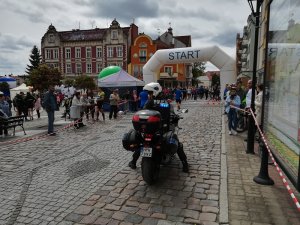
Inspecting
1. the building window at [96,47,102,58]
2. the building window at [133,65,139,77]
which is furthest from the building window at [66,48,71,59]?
the building window at [133,65,139,77]

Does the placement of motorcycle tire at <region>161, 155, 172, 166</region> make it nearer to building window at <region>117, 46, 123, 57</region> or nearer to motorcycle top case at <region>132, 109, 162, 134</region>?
motorcycle top case at <region>132, 109, 162, 134</region>

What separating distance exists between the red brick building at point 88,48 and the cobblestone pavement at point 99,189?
49171 mm

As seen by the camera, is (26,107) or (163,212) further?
(26,107)

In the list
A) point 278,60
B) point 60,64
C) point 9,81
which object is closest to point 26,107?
point 278,60

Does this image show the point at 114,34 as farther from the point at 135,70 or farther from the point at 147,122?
the point at 147,122

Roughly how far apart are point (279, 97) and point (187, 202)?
2071mm

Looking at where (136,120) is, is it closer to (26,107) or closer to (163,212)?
(163,212)

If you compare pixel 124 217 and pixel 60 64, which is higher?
pixel 60 64

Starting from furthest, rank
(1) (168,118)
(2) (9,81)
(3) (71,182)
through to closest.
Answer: (2) (9,81), (1) (168,118), (3) (71,182)

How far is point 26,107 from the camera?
15.3m

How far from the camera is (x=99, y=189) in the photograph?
15.6 ft

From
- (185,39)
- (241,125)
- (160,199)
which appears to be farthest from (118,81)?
(185,39)

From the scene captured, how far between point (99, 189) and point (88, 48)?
5579cm

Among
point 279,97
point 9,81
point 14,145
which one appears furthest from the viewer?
point 9,81
